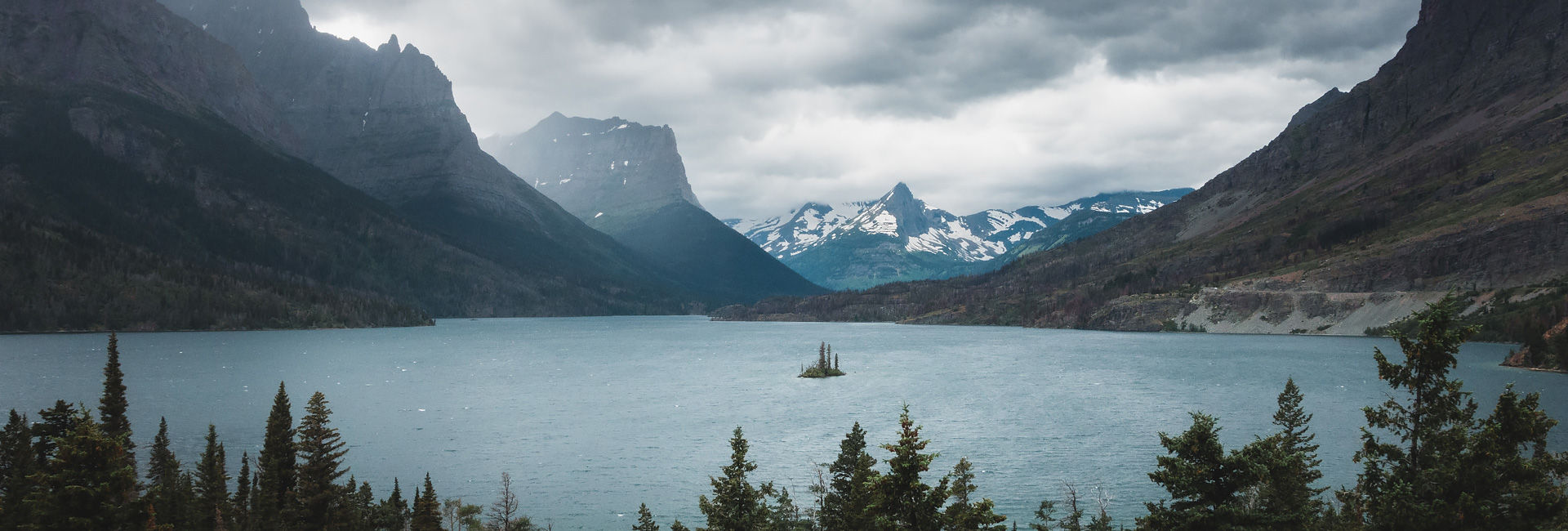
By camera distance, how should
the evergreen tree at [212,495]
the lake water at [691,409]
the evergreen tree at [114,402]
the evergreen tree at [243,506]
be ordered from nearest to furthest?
the evergreen tree at [212,495]
the evergreen tree at [243,506]
the evergreen tree at [114,402]
the lake water at [691,409]

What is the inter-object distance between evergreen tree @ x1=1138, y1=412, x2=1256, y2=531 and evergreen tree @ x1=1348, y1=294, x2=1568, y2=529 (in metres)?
3.89

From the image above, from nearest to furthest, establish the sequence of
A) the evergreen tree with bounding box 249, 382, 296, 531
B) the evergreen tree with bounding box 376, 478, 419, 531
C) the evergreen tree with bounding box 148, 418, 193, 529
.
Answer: the evergreen tree with bounding box 148, 418, 193, 529 < the evergreen tree with bounding box 249, 382, 296, 531 < the evergreen tree with bounding box 376, 478, 419, 531

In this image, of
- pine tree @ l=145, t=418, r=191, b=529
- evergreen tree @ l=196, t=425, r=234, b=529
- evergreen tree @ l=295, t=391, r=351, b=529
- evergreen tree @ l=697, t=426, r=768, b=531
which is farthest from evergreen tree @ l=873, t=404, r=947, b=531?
evergreen tree @ l=196, t=425, r=234, b=529

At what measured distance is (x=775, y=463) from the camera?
71.4 metres

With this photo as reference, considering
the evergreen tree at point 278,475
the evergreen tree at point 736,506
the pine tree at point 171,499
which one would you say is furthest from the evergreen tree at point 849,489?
the pine tree at point 171,499

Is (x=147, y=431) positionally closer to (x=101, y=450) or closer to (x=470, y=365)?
(x=101, y=450)

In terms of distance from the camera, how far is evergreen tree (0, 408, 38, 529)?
34.9 m

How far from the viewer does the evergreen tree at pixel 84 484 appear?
83.8 feet

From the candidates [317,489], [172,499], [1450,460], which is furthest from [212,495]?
[1450,460]

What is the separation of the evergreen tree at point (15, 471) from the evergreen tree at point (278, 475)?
9205mm

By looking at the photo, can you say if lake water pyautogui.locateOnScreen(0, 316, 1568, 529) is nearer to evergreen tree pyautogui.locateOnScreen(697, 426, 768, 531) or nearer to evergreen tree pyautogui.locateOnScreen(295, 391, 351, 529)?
evergreen tree pyautogui.locateOnScreen(295, 391, 351, 529)

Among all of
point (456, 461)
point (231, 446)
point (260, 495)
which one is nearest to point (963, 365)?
point (456, 461)

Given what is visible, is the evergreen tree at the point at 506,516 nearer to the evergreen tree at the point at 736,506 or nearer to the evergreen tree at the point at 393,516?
the evergreen tree at the point at 393,516

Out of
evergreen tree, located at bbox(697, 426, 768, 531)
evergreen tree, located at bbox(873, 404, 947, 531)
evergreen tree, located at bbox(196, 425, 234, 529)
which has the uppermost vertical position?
evergreen tree, located at bbox(873, 404, 947, 531)
